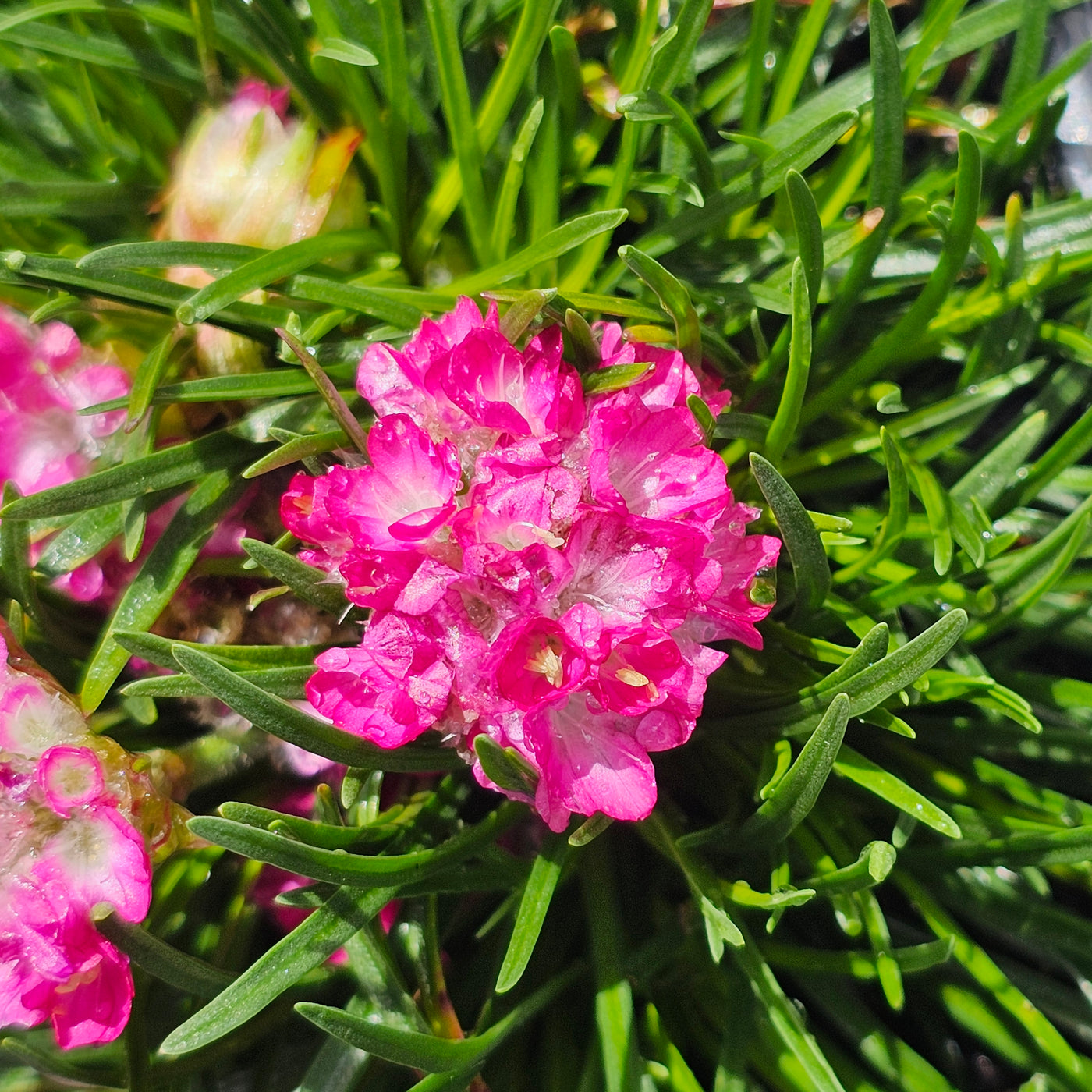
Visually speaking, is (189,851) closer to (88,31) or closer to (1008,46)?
(88,31)

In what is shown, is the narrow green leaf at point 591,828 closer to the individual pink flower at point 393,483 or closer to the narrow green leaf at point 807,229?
the individual pink flower at point 393,483

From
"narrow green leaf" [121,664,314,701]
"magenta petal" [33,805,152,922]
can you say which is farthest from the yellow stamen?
"magenta petal" [33,805,152,922]

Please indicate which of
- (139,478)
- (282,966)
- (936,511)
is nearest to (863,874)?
(936,511)

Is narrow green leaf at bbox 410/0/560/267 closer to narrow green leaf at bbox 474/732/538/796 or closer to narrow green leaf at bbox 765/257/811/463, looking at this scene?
narrow green leaf at bbox 765/257/811/463

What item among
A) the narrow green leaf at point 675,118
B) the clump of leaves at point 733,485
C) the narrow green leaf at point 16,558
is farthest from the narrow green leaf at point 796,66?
the narrow green leaf at point 16,558

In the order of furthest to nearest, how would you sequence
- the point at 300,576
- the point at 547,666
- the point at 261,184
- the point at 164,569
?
1. the point at 261,184
2. the point at 164,569
3. the point at 300,576
4. the point at 547,666

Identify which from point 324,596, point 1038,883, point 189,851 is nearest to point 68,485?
point 324,596

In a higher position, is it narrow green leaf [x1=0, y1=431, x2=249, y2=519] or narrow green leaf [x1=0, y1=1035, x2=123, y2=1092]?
narrow green leaf [x1=0, y1=431, x2=249, y2=519]

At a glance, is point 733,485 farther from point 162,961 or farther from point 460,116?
point 162,961

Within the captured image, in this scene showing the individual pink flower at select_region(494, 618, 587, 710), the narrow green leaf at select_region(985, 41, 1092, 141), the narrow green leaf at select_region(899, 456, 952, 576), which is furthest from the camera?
the narrow green leaf at select_region(985, 41, 1092, 141)

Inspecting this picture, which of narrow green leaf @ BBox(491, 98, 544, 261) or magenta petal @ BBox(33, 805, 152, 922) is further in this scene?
narrow green leaf @ BBox(491, 98, 544, 261)
